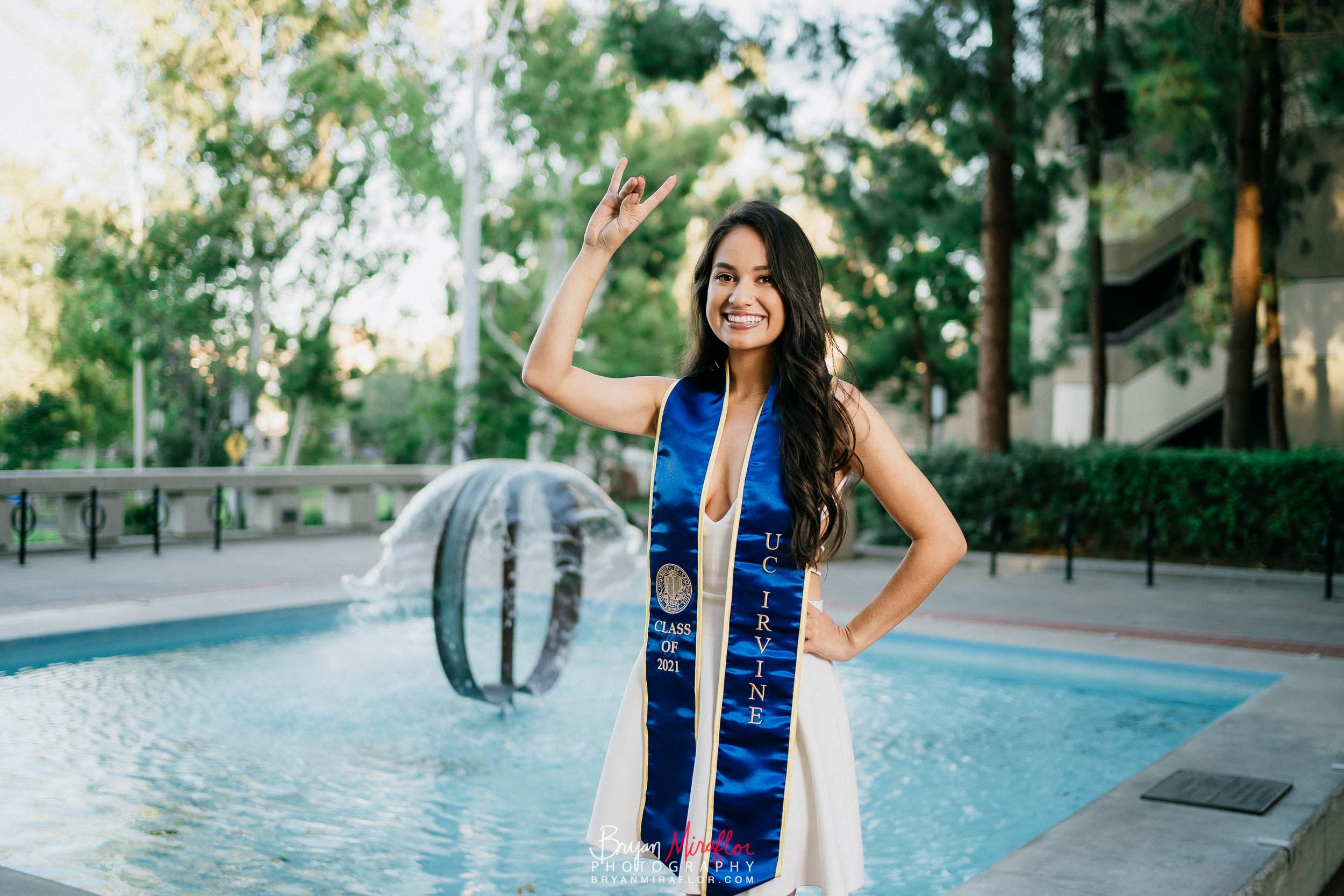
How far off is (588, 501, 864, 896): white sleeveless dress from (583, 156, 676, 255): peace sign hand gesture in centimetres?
→ 56

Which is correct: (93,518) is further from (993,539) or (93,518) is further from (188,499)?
(993,539)

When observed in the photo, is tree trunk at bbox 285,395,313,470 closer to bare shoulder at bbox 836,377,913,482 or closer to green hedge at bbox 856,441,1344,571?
green hedge at bbox 856,441,1344,571

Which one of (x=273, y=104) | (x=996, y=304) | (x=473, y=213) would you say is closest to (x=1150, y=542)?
(x=996, y=304)

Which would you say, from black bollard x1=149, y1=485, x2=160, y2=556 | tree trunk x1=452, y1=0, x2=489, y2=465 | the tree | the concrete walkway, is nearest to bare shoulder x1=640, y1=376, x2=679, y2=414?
the concrete walkway

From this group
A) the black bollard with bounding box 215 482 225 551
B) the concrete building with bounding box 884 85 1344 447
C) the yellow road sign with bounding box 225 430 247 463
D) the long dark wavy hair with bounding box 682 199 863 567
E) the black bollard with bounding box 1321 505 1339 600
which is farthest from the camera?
the yellow road sign with bounding box 225 430 247 463

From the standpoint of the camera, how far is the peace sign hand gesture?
211 cm

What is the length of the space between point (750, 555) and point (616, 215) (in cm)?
70

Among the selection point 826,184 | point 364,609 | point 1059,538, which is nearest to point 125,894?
point 364,609

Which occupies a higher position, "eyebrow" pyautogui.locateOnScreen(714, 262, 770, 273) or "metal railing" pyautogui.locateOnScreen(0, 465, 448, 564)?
"eyebrow" pyautogui.locateOnScreen(714, 262, 770, 273)

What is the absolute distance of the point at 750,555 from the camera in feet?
6.79

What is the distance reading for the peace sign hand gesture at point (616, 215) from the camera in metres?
2.11

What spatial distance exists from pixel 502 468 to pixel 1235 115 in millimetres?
13617

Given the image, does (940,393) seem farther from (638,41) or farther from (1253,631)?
(1253,631)

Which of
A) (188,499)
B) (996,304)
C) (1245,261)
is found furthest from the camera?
(996,304)
